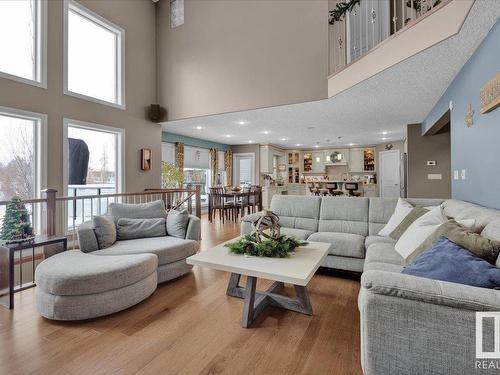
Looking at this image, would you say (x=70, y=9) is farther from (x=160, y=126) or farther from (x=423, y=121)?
(x=423, y=121)

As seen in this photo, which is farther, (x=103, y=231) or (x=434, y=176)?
(x=434, y=176)

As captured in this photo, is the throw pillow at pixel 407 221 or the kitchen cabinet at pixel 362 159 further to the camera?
the kitchen cabinet at pixel 362 159

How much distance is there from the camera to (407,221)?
262cm

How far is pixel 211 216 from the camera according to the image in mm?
6879

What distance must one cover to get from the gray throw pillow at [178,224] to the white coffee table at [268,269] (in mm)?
1027

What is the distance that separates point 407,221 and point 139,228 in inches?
121

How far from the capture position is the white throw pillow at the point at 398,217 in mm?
2789

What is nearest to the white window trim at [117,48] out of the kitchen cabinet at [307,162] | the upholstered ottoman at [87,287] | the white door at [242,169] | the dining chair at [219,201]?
the dining chair at [219,201]

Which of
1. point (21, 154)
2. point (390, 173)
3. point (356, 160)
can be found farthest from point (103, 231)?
point (356, 160)

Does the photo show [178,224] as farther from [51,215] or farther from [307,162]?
[307,162]

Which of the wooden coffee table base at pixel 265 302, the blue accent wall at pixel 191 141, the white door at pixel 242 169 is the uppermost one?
the blue accent wall at pixel 191 141

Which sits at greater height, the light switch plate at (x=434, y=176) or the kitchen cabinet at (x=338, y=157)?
the kitchen cabinet at (x=338, y=157)

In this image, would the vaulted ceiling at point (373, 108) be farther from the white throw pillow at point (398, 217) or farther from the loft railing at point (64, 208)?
the loft railing at point (64, 208)

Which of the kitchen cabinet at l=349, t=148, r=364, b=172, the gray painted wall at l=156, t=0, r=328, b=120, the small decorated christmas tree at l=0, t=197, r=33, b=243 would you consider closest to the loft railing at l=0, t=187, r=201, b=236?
the small decorated christmas tree at l=0, t=197, r=33, b=243
